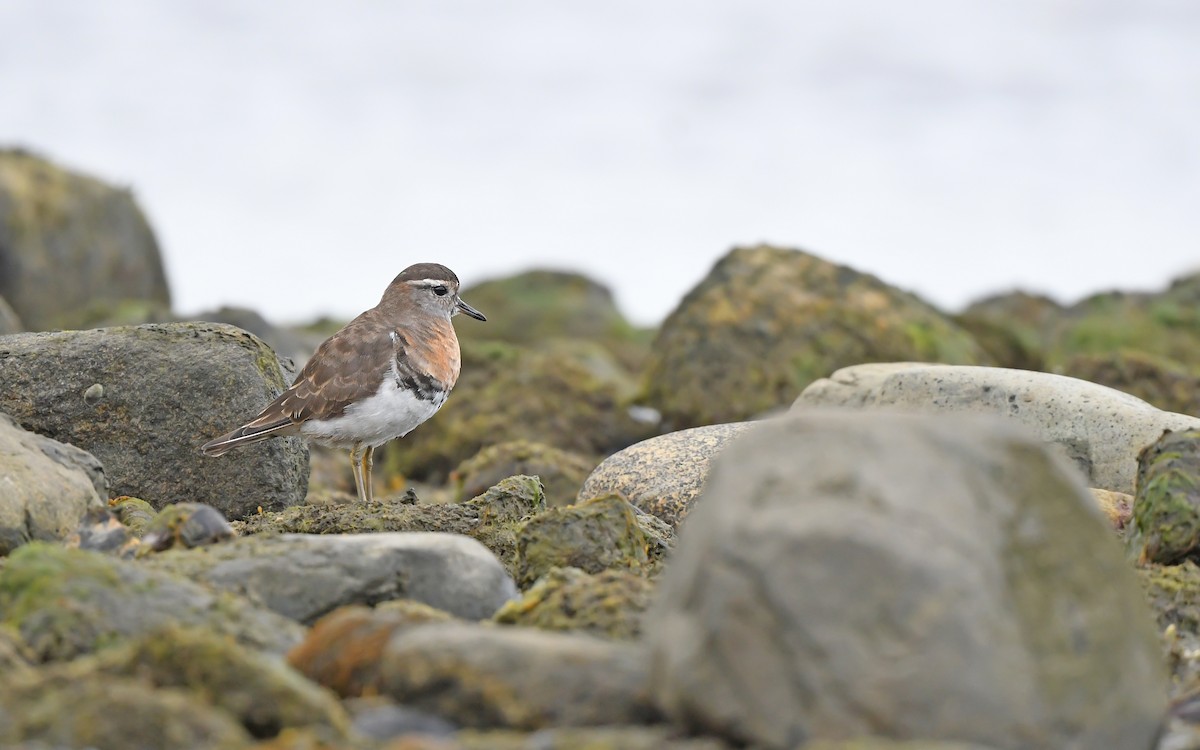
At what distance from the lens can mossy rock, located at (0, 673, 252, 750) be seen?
4359mm

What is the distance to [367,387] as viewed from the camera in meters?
10.5

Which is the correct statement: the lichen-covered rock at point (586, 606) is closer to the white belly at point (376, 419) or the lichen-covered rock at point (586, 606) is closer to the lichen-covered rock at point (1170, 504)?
the lichen-covered rock at point (1170, 504)

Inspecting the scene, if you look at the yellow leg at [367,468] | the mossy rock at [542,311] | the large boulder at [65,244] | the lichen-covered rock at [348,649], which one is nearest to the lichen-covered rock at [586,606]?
the lichen-covered rock at [348,649]

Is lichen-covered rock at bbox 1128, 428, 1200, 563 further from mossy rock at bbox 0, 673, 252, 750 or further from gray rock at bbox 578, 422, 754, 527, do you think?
mossy rock at bbox 0, 673, 252, 750

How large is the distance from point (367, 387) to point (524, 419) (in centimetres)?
556

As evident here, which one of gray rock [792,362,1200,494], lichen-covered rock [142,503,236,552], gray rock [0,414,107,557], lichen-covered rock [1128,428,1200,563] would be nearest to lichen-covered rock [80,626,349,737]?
lichen-covered rock [142,503,236,552]

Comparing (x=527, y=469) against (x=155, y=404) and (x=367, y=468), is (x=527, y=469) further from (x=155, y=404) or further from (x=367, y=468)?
(x=155, y=404)

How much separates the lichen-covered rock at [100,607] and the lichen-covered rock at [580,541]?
1697 millimetres

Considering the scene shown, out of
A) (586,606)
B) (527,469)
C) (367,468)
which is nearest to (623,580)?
(586,606)

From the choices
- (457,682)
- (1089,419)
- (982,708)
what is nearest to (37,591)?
(457,682)

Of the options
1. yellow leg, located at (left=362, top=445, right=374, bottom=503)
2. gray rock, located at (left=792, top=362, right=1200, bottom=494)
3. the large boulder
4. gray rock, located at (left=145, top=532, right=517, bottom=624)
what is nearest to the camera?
gray rock, located at (left=145, top=532, right=517, bottom=624)

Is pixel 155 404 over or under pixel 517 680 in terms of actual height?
under

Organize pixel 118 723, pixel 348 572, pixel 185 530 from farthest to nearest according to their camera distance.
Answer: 1. pixel 185 530
2. pixel 348 572
3. pixel 118 723

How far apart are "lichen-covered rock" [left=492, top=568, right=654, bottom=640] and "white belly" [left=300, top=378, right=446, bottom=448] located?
4.28m
